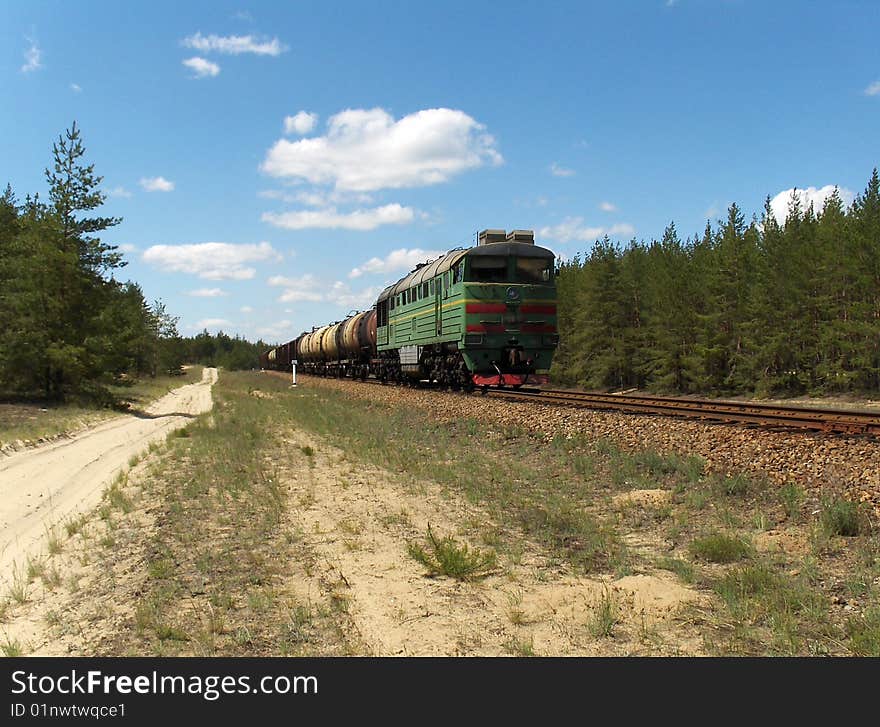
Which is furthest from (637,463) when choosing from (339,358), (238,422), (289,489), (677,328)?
(339,358)

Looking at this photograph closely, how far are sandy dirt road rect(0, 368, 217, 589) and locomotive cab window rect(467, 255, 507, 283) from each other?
421 inches

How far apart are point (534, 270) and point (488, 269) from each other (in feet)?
5.12

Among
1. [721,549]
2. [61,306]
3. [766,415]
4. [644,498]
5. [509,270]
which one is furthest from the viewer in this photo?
[61,306]

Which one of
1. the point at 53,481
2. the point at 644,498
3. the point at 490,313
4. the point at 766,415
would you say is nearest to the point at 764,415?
the point at 766,415

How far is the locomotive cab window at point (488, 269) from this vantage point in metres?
21.1

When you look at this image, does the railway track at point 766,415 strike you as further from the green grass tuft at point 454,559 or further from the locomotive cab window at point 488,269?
the green grass tuft at point 454,559

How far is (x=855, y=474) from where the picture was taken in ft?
28.1

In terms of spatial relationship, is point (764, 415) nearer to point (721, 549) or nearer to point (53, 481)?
point (721, 549)

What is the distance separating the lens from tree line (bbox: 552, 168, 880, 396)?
1321 inches

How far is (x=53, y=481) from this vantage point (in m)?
14.8

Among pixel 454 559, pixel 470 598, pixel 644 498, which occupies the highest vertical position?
pixel 644 498

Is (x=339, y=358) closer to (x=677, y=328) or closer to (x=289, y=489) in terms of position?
(x=677, y=328)

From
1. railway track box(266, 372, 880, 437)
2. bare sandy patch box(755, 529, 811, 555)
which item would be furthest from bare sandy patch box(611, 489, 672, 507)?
railway track box(266, 372, 880, 437)

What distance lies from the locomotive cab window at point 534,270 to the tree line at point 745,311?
17717mm
